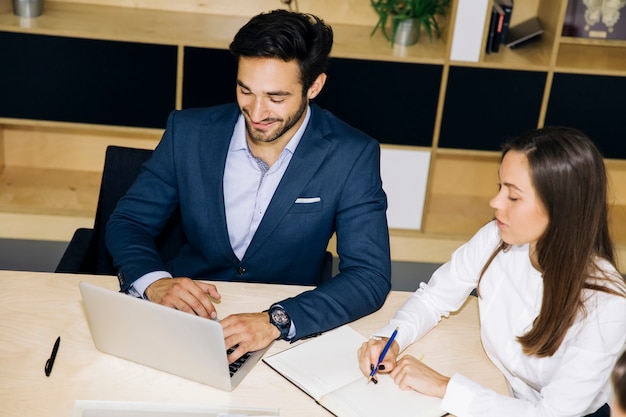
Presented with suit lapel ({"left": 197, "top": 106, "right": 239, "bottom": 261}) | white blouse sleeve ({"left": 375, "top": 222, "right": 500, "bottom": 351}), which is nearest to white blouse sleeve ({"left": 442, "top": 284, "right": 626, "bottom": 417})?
white blouse sleeve ({"left": 375, "top": 222, "right": 500, "bottom": 351})

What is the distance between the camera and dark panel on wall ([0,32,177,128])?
3.70 meters

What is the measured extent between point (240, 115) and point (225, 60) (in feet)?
4.10

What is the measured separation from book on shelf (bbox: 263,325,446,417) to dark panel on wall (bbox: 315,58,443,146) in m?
1.87

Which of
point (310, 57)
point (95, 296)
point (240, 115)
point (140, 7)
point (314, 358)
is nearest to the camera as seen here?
point (95, 296)

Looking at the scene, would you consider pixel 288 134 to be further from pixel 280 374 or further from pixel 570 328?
pixel 570 328

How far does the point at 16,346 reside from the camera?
1.98 meters

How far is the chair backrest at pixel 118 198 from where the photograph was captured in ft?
8.74

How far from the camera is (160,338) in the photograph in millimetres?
1854

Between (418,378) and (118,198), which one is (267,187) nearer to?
(118,198)

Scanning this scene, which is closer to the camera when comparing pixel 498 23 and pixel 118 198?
pixel 118 198

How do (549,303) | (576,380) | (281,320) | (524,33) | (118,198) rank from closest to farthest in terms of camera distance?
(576,380)
(549,303)
(281,320)
(118,198)
(524,33)

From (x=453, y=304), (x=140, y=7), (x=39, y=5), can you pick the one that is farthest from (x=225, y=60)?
(x=453, y=304)

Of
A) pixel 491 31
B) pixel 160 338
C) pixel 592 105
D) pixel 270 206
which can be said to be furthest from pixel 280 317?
pixel 592 105

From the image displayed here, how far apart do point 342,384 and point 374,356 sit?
0.33ft
